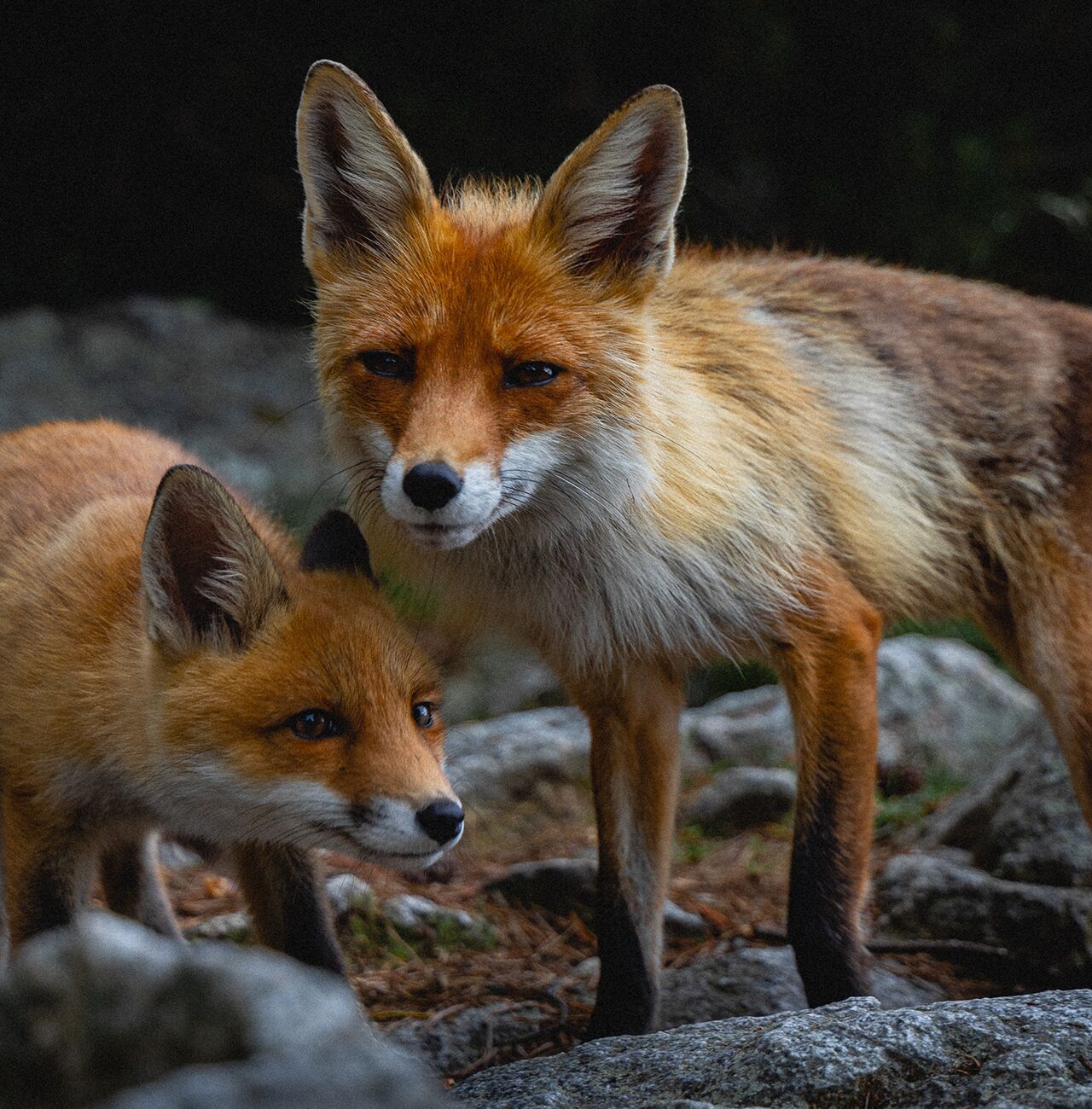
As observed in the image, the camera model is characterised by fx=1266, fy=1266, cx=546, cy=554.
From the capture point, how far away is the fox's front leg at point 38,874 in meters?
2.90

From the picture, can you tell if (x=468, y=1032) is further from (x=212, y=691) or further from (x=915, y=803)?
Result: (x=915, y=803)

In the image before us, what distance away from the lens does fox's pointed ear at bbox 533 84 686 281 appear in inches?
127

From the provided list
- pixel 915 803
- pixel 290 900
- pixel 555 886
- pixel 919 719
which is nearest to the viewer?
pixel 290 900

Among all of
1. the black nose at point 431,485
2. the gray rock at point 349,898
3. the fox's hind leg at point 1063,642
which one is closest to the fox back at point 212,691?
the black nose at point 431,485

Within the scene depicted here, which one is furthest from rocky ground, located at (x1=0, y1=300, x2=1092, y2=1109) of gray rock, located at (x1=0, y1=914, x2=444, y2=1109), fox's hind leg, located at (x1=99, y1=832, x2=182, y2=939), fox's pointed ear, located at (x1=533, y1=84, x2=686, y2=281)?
fox's pointed ear, located at (x1=533, y1=84, x2=686, y2=281)

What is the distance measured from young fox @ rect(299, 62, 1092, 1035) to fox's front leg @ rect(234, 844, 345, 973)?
824 mm

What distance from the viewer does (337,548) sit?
3340 millimetres

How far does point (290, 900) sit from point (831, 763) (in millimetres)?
1476

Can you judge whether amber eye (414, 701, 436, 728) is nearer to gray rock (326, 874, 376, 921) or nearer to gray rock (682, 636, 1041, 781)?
gray rock (326, 874, 376, 921)

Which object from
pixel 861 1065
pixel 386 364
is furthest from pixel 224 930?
pixel 861 1065

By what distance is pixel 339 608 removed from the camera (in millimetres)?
2986

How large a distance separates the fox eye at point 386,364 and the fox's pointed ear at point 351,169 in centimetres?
41

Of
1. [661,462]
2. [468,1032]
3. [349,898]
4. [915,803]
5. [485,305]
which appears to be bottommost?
[915,803]

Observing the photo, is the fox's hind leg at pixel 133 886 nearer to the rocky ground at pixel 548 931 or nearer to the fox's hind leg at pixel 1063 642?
the rocky ground at pixel 548 931
